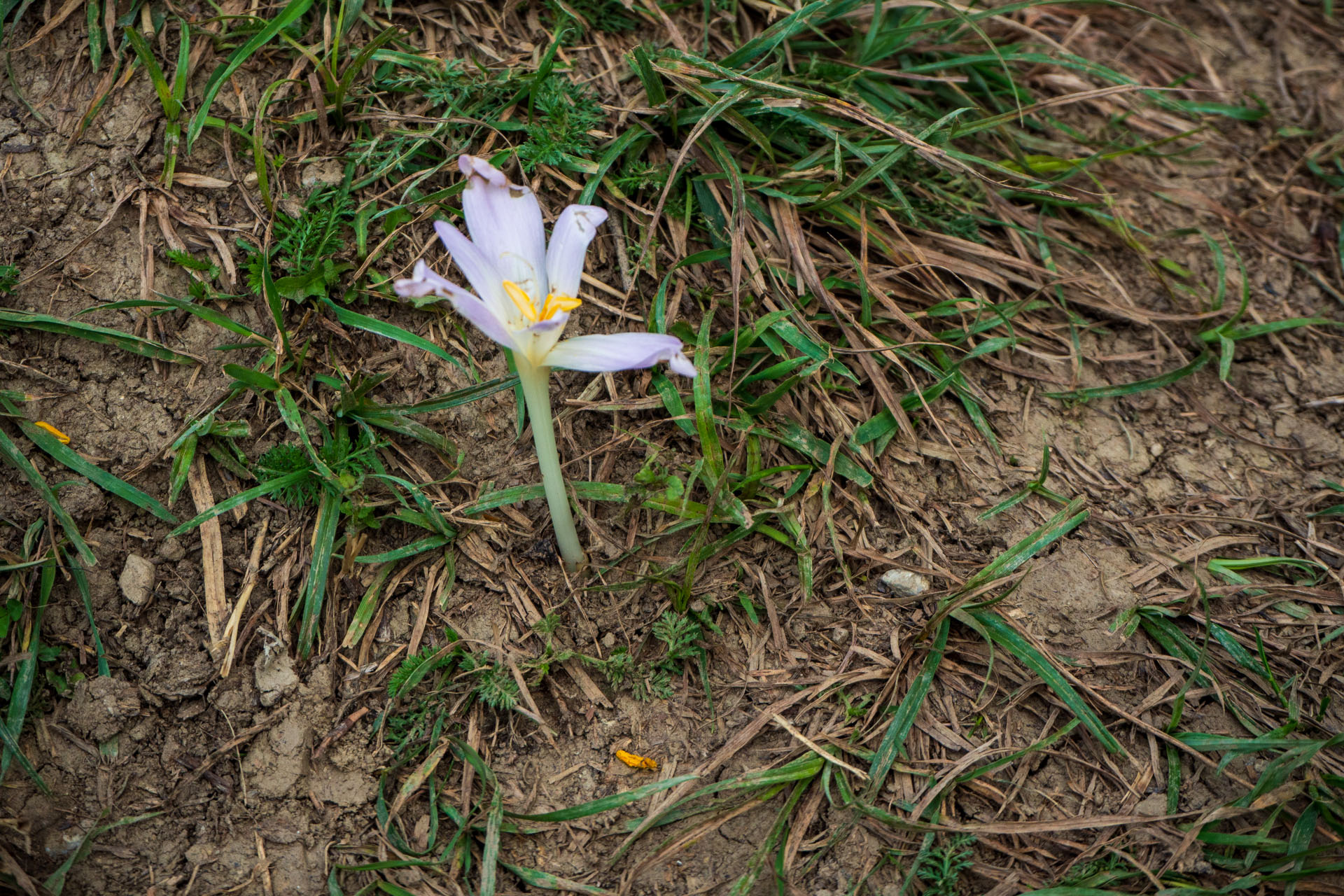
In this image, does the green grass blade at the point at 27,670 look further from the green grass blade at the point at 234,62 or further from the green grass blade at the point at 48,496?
the green grass blade at the point at 234,62

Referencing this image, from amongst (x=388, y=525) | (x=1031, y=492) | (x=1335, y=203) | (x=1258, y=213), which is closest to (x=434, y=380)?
(x=388, y=525)

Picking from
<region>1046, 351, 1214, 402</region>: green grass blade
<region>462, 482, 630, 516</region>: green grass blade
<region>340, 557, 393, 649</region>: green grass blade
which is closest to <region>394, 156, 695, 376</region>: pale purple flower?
<region>462, 482, 630, 516</region>: green grass blade

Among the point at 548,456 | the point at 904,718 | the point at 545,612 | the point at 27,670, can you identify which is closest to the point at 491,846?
the point at 545,612

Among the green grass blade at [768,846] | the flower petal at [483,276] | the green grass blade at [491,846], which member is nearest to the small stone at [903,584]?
the green grass blade at [768,846]

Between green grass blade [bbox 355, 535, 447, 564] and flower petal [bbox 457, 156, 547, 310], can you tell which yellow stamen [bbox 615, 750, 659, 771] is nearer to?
green grass blade [bbox 355, 535, 447, 564]

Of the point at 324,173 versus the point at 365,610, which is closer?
the point at 365,610

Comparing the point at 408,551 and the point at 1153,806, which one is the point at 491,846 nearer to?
the point at 408,551
